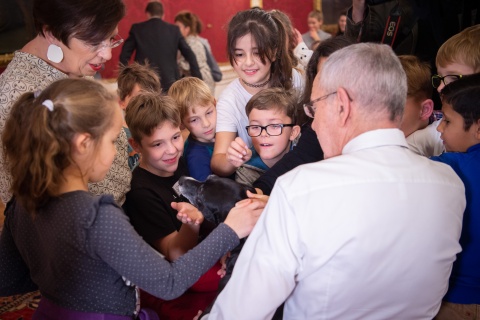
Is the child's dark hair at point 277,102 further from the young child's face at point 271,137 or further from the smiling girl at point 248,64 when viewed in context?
the smiling girl at point 248,64

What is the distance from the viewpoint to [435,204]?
1.32 metres

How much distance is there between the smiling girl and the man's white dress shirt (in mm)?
1173

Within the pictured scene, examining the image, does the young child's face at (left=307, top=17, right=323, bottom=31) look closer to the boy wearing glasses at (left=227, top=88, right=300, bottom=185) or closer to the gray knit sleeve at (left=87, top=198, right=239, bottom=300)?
the boy wearing glasses at (left=227, top=88, right=300, bottom=185)

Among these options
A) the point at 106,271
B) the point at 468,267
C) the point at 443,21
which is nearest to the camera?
the point at 106,271

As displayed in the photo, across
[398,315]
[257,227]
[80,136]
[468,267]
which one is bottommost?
[468,267]

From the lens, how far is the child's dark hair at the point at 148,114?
229 centimetres

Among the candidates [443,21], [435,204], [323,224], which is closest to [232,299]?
[323,224]

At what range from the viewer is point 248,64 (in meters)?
2.52

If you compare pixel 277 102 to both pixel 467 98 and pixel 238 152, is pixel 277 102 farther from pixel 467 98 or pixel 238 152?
pixel 467 98

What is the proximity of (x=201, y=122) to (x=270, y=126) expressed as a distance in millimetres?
621

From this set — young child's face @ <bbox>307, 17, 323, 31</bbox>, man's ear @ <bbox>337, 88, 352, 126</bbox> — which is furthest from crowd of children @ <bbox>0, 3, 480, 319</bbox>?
young child's face @ <bbox>307, 17, 323, 31</bbox>

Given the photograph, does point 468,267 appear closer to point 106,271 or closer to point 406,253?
point 406,253

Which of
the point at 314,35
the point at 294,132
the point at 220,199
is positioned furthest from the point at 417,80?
the point at 314,35

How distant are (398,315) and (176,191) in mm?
1257
